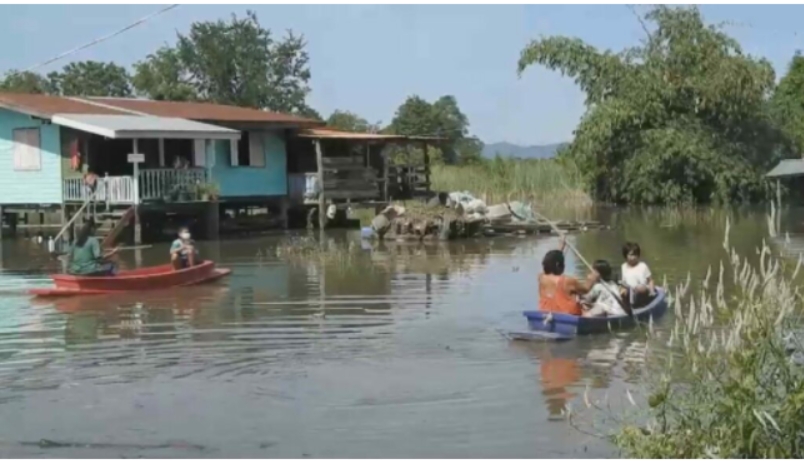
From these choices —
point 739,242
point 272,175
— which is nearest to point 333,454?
point 739,242

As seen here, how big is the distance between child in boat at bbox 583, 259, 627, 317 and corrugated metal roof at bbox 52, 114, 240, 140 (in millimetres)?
17457

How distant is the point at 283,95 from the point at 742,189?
86.2 ft

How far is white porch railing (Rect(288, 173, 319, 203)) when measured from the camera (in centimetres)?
3603

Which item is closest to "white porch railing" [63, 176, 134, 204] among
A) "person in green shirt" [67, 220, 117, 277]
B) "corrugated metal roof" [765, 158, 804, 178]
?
"person in green shirt" [67, 220, 117, 277]

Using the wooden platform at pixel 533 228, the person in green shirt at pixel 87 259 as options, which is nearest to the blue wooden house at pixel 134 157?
the wooden platform at pixel 533 228

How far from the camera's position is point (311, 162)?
37.8 meters

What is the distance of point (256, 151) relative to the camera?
117ft

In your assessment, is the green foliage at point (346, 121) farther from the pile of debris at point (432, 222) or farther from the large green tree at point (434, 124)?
the pile of debris at point (432, 222)

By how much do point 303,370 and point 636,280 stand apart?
4832 millimetres

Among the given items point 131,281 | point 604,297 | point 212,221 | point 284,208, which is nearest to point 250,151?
point 284,208

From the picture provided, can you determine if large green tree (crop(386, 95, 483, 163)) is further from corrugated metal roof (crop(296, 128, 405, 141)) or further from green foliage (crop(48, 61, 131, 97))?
corrugated metal roof (crop(296, 128, 405, 141))

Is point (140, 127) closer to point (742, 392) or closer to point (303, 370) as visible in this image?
point (303, 370)

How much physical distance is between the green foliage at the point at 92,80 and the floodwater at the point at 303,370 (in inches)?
1814

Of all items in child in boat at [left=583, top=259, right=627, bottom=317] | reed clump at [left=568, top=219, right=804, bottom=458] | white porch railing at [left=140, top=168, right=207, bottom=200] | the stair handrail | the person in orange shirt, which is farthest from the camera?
white porch railing at [left=140, top=168, right=207, bottom=200]
